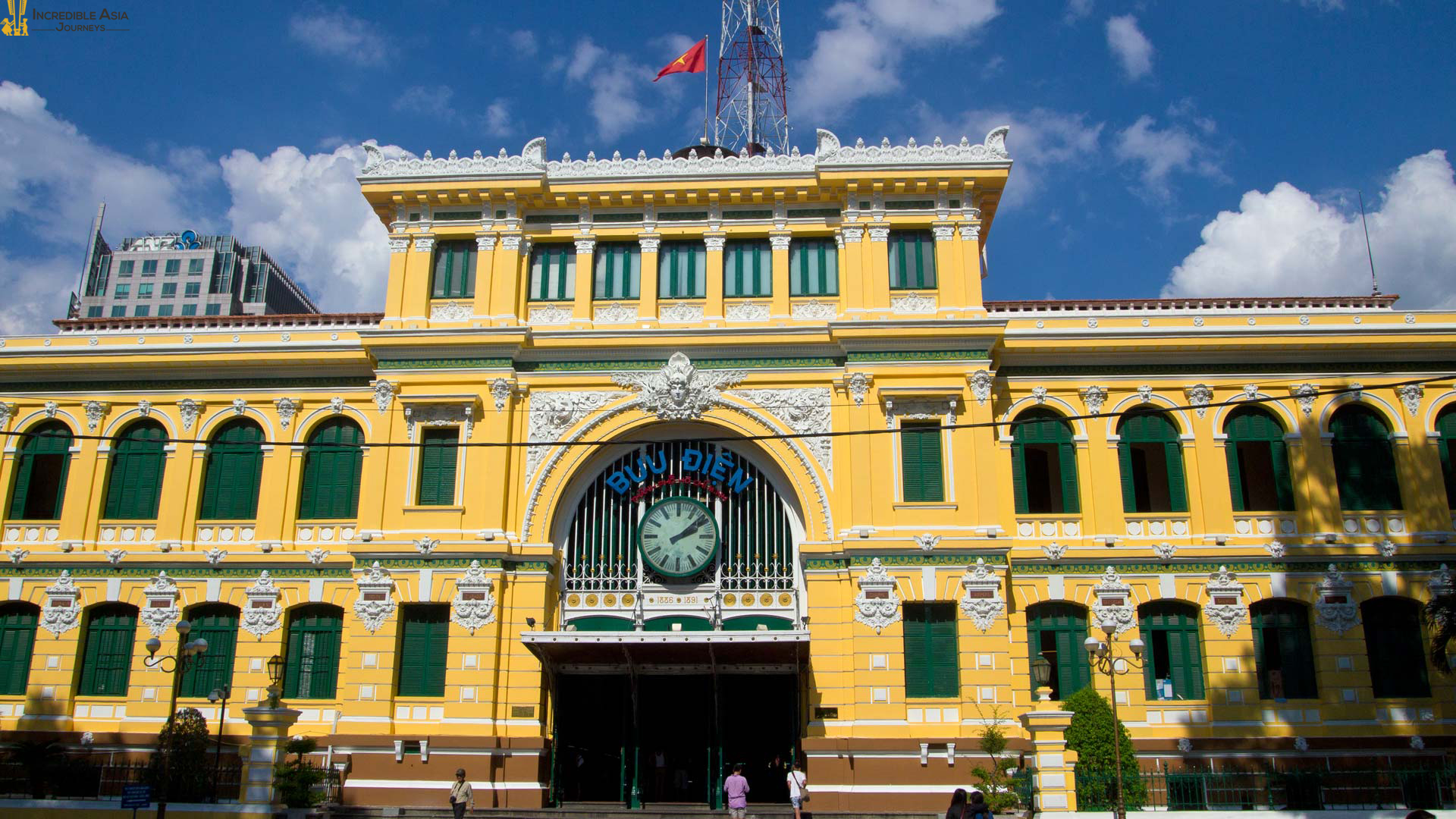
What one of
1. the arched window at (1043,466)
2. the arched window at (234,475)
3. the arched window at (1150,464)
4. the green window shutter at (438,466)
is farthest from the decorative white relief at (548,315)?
the arched window at (1150,464)

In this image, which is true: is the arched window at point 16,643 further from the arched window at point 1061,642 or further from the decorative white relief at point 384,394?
the arched window at point 1061,642

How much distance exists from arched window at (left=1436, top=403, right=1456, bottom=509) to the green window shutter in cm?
2690

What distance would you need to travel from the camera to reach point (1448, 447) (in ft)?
109

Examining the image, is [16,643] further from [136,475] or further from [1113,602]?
[1113,602]

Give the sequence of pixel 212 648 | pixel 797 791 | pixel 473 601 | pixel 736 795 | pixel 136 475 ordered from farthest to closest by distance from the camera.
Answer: pixel 136 475 < pixel 212 648 < pixel 473 601 < pixel 736 795 < pixel 797 791

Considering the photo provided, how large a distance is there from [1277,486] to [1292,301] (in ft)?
19.4

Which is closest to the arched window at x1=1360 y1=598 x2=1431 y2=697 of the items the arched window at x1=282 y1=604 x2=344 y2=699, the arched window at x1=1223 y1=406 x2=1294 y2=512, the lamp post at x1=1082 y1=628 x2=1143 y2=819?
the arched window at x1=1223 y1=406 x2=1294 y2=512

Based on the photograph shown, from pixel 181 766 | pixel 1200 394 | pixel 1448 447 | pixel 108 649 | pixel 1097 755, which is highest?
pixel 1200 394

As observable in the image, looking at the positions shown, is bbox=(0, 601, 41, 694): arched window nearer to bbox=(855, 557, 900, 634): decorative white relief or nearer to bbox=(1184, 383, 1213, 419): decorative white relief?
bbox=(855, 557, 900, 634): decorative white relief

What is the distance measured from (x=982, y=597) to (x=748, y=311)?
10106 mm

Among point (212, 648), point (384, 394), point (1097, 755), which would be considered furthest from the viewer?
point (212, 648)

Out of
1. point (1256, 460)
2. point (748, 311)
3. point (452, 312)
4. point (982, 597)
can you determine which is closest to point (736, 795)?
point (982, 597)

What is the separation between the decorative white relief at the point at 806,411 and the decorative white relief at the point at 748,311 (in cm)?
238

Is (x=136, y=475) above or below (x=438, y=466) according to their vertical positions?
above
